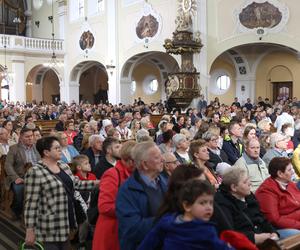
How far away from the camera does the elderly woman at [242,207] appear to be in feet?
10.3

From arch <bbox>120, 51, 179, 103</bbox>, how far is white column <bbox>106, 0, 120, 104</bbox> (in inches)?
12.4

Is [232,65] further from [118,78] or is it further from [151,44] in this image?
[118,78]


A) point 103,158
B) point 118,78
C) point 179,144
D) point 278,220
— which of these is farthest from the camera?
point 118,78

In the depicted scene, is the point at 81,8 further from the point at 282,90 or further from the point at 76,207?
the point at 76,207

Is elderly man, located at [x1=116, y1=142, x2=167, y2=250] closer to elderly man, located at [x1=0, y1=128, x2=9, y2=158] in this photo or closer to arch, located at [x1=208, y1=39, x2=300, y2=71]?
elderly man, located at [x1=0, y1=128, x2=9, y2=158]

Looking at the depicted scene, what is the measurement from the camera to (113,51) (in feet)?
69.3

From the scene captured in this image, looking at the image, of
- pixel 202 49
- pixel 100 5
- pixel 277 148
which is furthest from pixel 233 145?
pixel 100 5

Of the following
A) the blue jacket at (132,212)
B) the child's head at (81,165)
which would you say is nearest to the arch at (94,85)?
the child's head at (81,165)

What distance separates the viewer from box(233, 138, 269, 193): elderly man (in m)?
4.67

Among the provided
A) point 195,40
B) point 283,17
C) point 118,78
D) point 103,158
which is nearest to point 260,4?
point 283,17

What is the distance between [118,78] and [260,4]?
8.09 meters

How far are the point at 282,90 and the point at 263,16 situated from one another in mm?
4813

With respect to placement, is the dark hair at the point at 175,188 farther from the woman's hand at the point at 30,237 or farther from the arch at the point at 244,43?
the arch at the point at 244,43

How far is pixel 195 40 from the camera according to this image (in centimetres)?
1691
